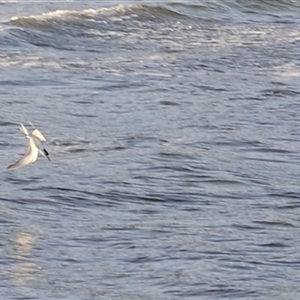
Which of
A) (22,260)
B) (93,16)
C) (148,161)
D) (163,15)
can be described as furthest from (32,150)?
(163,15)

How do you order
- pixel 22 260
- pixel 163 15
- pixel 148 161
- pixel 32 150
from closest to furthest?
pixel 22 260 < pixel 32 150 < pixel 148 161 < pixel 163 15

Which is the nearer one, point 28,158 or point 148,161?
point 28,158

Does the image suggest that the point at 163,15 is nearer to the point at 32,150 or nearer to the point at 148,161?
the point at 148,161

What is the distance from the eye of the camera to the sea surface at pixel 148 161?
5.50m

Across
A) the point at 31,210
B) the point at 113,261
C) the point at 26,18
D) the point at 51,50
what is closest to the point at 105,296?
the point at 113,261

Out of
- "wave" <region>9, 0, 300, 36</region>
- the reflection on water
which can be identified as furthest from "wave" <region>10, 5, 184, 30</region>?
the reflection on water

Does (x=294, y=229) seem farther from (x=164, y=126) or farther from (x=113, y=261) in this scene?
(x=164, y=126)

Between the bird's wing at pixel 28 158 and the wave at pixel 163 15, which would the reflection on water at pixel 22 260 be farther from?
the wave at pixel 163 15

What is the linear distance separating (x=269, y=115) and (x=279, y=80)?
141cm

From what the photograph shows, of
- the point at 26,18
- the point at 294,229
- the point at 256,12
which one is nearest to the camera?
the point at 294,229

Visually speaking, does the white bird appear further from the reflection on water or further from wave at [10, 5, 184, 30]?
wave at [10, 5, 184, 30]

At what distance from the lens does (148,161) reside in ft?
24.7

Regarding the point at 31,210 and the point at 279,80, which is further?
the point at 279,80

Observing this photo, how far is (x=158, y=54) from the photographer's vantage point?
11.3 m
